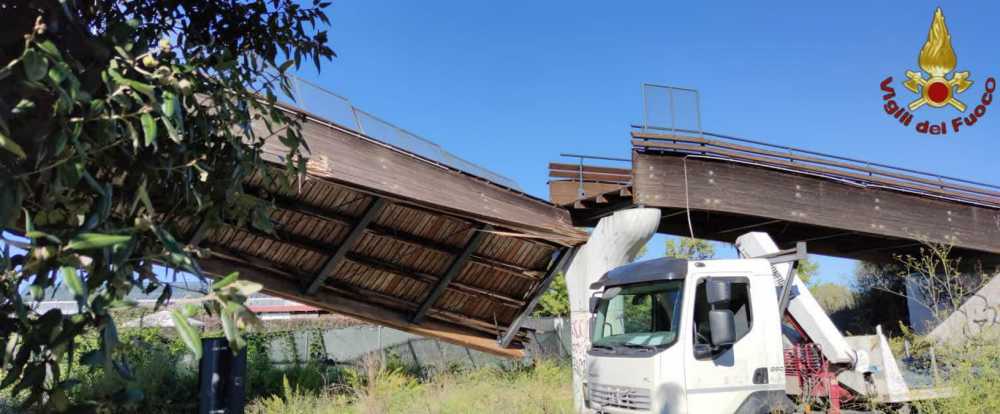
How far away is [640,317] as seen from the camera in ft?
24.3

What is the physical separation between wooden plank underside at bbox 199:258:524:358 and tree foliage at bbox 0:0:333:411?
24.5ft

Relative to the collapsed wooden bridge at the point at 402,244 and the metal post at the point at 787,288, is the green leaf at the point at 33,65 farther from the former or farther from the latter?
the collapsed wooden bridge at the point at 402,244

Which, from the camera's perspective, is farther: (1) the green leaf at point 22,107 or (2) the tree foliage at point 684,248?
(2) the tree foliage at point 684,248

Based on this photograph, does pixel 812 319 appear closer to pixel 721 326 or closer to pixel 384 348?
pixel 721 326

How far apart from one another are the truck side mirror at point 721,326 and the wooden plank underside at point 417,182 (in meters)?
5.24

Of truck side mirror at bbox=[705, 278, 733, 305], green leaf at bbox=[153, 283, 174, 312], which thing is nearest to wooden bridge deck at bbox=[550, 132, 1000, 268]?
truck side mirror at bbox=[705, 278, 733, 305]

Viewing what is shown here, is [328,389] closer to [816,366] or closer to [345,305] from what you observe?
[345,305]

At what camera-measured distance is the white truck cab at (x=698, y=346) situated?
6.52 meters

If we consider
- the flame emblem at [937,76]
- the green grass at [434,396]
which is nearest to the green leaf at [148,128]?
the green grass at [434,396]

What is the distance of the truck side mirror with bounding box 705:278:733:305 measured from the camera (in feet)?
21.2

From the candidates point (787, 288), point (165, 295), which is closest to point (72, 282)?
point (165, 295)

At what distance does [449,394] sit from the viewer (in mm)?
11422

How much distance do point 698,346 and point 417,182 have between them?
18.0 feet

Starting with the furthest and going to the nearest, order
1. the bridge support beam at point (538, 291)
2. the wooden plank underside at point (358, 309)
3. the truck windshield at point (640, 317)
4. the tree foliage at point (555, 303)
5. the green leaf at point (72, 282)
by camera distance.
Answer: the tree foliage at point (555, 303) < the bridge support beam at point (538, 291) < the wooden plank underside at point (358, 309) < the truck windshield at point (640, 317) < the green leaf at point (72, 282)
